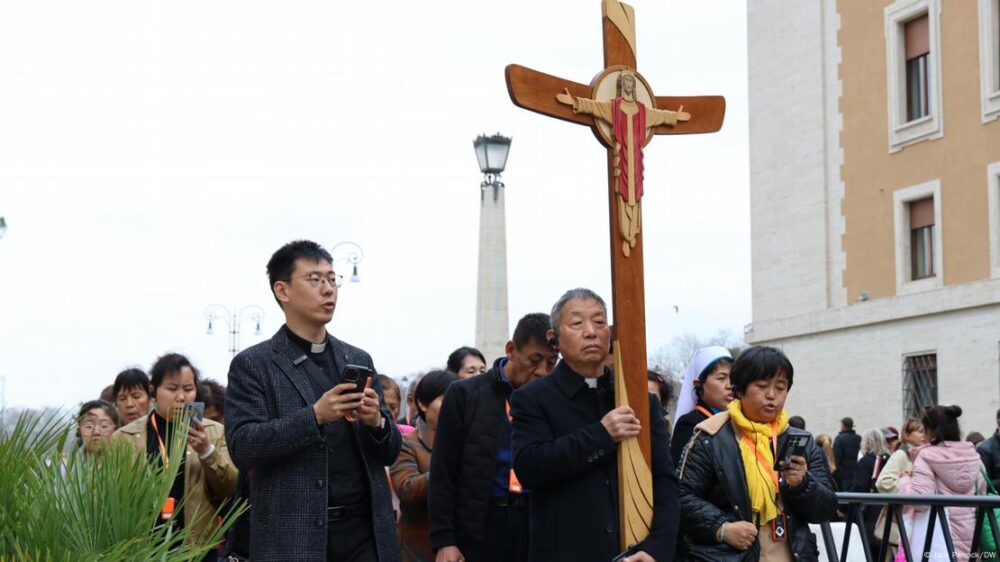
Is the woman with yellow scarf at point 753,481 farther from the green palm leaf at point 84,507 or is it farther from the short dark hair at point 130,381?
the short dark hair at point 130,381

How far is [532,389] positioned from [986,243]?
20141 millimetres

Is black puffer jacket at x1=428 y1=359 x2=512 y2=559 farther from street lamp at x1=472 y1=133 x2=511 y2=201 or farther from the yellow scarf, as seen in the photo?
street lamp at x1=472 y1=133 x2=511 y2=201

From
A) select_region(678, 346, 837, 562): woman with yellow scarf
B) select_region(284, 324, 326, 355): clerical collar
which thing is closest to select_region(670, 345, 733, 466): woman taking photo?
select_region(678, 346, 837, 562): woman with yellow scarf

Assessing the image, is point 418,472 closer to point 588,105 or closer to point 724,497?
point 724,497

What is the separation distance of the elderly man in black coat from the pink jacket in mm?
4983

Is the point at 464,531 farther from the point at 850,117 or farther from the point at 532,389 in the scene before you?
the point at 850,117

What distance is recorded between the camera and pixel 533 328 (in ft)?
19.5

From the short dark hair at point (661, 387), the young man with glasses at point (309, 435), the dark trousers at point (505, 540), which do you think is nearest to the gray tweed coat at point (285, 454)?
the young man with glasses at point (309, 435)

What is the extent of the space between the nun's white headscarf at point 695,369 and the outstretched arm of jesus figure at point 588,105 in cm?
180

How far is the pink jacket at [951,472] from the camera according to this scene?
940 cm

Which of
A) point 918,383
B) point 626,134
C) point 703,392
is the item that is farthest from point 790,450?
point 918,383

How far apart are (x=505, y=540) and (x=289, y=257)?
1.74 metres

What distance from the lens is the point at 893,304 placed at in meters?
25.3

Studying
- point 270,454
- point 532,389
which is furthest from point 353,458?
point 532,389
